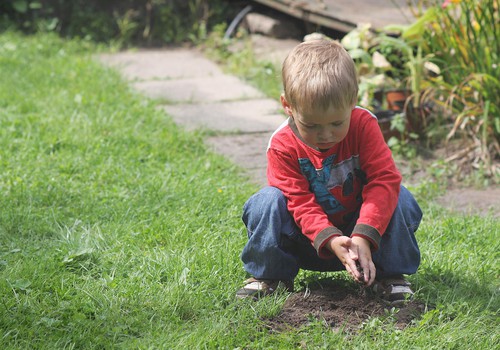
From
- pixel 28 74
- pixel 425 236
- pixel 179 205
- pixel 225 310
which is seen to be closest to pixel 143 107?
A: pixel 28 74

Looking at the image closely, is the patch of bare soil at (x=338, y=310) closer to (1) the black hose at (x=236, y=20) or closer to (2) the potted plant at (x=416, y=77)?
(2) the potted plant at (x=416, y=77)

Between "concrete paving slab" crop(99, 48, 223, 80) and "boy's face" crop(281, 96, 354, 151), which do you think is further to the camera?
"concrete paving slab" crop(99, 48, 223, 80)

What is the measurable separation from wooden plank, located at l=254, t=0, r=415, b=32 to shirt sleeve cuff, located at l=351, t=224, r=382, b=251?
12.5ft

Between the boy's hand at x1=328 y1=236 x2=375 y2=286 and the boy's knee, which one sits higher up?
the boy's knee

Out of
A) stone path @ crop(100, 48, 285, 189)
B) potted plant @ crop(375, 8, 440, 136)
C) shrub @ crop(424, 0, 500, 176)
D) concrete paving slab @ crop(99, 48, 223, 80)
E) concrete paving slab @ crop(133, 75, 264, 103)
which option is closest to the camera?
shrub @ crop(424, 0, 500, 176)

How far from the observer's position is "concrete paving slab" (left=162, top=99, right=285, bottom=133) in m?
5.52

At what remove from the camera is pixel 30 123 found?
523cm

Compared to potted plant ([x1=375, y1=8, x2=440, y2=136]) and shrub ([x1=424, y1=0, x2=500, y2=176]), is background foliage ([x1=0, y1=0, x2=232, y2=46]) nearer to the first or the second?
potted plant ([x1=375, y1=8, x2=440, y2=136])

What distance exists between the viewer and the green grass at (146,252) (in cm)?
264

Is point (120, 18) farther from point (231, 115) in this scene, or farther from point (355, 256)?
point (355, 256)

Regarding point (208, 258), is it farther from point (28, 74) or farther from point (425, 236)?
point (28, 74)

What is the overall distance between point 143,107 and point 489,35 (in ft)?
8.03

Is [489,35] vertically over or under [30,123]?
over

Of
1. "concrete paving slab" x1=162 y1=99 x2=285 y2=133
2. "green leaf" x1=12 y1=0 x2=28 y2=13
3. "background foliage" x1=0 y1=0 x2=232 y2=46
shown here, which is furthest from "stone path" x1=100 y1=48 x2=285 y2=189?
"green leaf" x1=12 y1=0 x2=28 y2=13
